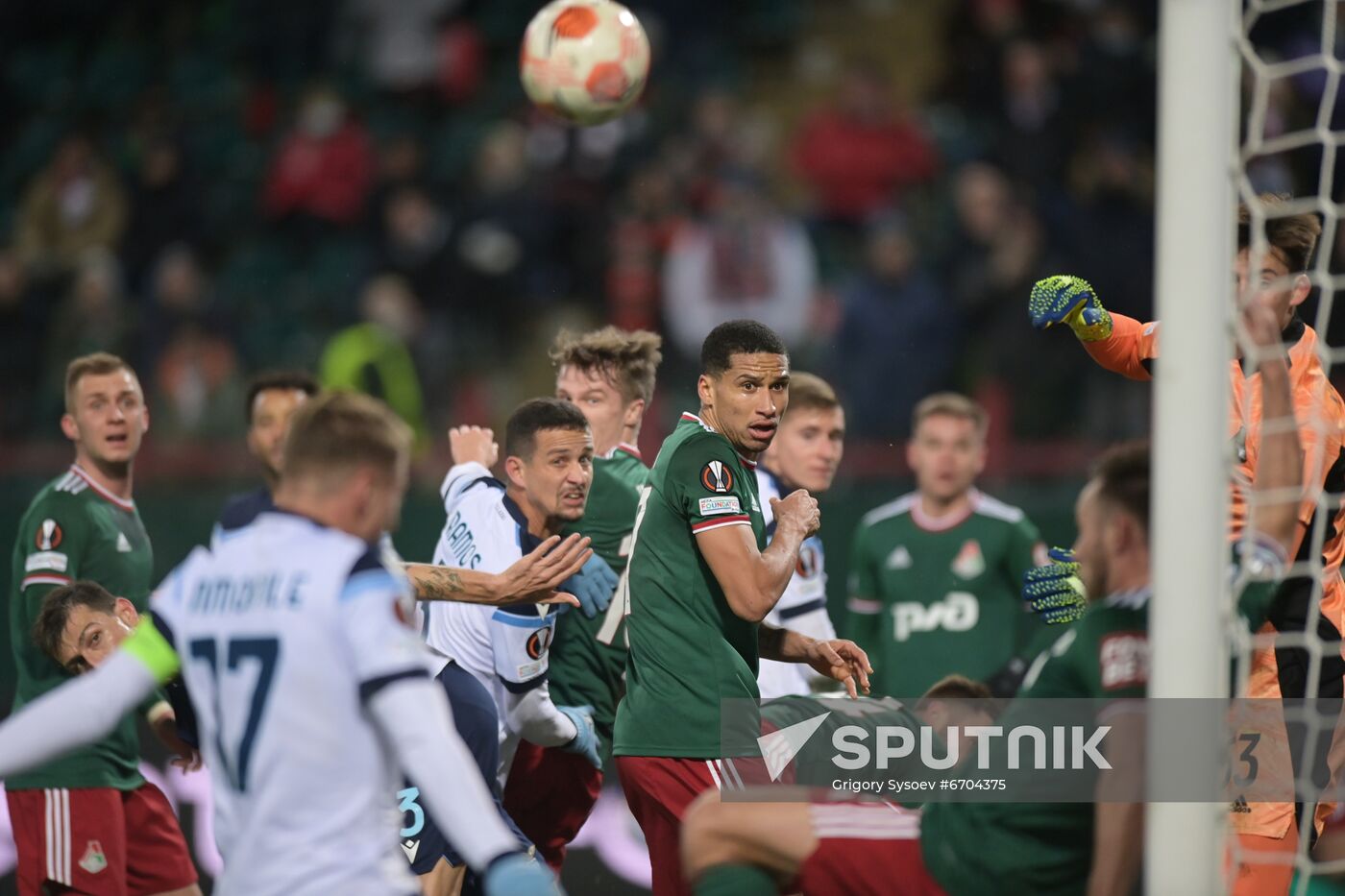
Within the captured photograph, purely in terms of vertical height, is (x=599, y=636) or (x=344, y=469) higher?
(x=344, y=469)

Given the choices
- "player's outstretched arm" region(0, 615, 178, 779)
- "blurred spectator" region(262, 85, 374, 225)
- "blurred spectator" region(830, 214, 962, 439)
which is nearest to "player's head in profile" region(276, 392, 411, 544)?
"player's outstretched arm" region(0, 615, 178, 779)

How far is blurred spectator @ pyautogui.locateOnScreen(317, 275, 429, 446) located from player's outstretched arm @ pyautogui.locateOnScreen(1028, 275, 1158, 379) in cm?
660

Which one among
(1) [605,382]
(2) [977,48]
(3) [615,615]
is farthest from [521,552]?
(2) [977,48]

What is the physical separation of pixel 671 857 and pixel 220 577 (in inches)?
81.7

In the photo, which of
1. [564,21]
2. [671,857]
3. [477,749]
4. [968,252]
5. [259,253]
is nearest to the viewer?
[671,857]

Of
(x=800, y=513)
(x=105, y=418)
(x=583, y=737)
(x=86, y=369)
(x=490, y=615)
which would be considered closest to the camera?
(x=800, y=513)

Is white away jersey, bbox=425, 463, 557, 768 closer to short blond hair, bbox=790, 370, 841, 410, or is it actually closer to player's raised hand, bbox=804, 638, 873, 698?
player's raised hand, bbox=804, 638, 873, 698

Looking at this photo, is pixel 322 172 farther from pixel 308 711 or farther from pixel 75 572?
pixel 308 711

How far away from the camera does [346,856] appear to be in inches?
153

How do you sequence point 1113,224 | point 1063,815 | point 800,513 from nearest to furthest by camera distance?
1. point 1063,815
2. point 800,513
3. point 1113,224

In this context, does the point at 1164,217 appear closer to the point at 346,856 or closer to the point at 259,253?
the point at 346,856

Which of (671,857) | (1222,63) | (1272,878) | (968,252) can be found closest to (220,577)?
(671,857)

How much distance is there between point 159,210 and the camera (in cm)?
1430

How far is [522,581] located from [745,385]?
959 millimetres
